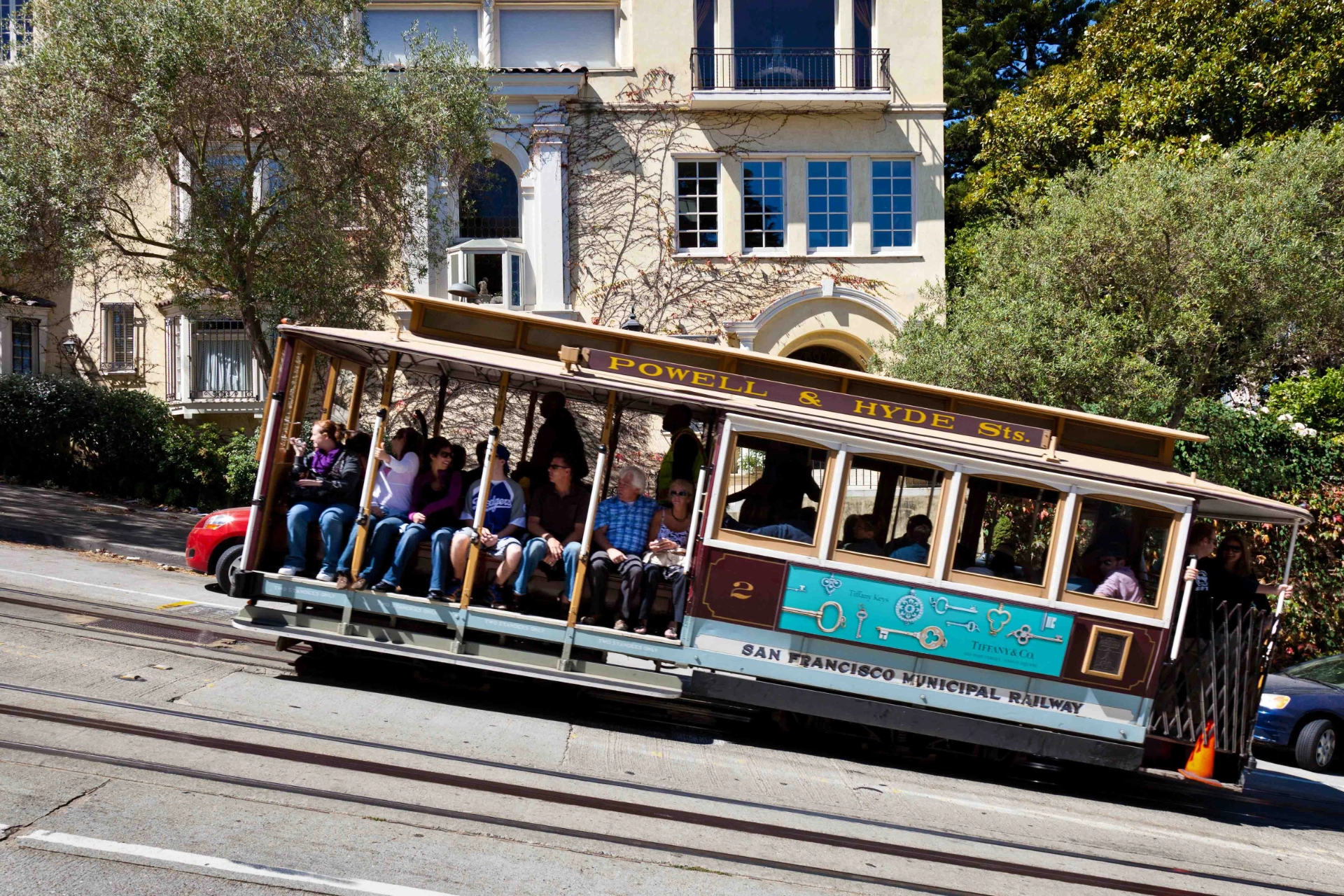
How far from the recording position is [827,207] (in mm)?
22578

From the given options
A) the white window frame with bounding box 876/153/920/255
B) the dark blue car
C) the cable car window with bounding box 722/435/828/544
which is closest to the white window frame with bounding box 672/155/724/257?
the white window frame with bounding box 876/153/920/255

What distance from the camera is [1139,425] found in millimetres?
8844

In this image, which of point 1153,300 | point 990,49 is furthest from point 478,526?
point 990,49

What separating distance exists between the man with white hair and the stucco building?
1349 cm

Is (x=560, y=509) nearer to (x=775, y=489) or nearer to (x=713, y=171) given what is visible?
(x=775, y=489)

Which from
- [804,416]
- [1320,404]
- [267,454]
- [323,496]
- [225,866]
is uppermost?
[1320,404]

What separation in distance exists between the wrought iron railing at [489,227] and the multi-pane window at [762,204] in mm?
4861

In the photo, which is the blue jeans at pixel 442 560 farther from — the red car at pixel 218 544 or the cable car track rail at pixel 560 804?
the red car at pixel 218 544

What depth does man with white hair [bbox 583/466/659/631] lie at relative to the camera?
8.50m

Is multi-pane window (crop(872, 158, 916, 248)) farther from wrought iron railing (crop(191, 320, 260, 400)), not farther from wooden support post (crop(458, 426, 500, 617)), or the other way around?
wooden support post (crop(458, 426, 500, 617))

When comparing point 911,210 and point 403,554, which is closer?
point 403,554

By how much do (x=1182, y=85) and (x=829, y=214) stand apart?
7696mm

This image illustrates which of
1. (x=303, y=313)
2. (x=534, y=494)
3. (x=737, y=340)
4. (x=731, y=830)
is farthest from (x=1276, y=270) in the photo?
(x=303, y=313)

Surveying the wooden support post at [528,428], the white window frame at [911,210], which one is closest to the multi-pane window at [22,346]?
the wooden support post at [528,428]
